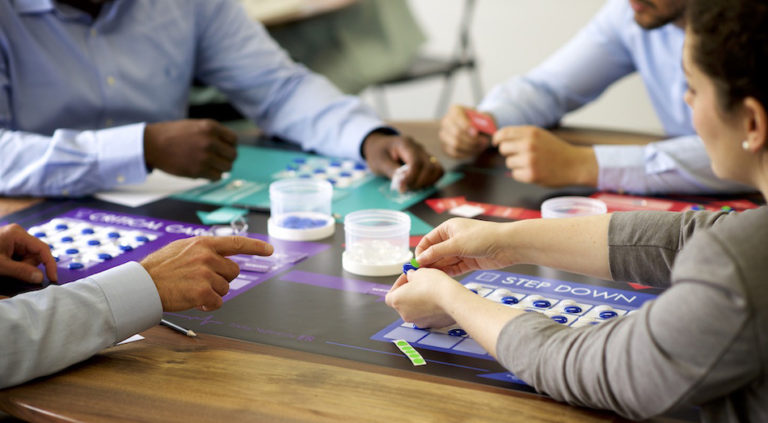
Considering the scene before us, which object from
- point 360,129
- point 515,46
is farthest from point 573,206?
point 515,46

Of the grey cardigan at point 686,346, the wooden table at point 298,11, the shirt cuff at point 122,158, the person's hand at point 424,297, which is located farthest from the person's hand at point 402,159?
the wooden table at point 298,11

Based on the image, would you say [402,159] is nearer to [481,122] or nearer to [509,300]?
[481,122]

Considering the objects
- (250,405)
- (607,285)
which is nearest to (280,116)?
(607,285)

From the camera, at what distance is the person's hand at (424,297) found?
45.6 inches

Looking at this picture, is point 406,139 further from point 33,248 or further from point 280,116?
point 33,248

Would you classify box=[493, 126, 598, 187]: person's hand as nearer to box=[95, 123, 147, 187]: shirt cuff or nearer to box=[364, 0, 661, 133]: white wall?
Result: box=[95, 123, 147, 187]: shirt cuff

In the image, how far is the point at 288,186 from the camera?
1803mm

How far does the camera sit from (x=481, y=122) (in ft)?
7.38

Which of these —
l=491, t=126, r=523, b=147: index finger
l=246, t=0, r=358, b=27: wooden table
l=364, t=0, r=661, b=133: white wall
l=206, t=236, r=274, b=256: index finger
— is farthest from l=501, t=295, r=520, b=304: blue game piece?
l=364, t=0, r=661, b=133: white wall

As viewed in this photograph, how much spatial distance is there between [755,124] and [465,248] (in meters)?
0.48

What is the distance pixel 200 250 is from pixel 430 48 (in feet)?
15.4

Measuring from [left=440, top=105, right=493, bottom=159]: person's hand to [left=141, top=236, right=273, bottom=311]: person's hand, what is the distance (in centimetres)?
96

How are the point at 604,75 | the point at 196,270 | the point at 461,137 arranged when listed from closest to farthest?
the point at 196,270 → the point at 461,137 → the point at 604,75

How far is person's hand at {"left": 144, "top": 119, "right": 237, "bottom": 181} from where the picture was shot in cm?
190
